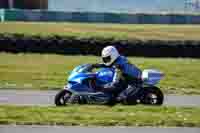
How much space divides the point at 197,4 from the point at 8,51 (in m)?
64.6

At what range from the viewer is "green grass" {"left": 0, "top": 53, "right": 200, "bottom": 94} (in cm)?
1939

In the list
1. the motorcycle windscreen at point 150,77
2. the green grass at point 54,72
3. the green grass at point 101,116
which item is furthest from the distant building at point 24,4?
the green grass at point 101,116

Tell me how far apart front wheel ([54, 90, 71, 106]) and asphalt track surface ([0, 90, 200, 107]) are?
0.56 m

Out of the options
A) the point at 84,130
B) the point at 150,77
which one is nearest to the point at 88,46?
the point at 150,77

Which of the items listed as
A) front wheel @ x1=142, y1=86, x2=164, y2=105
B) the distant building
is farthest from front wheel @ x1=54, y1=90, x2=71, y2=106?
the distant building

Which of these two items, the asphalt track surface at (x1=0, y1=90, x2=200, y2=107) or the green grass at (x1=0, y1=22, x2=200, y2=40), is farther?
the green grass at (x1=0, y1=22, x2=200, y2=40)

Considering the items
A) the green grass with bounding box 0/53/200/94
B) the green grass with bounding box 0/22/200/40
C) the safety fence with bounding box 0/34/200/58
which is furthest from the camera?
the green grass with bounding box 0/22/200/40

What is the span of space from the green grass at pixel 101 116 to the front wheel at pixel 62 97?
1.85 metres

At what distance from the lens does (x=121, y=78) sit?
45.6 feet

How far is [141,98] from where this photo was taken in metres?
13.8

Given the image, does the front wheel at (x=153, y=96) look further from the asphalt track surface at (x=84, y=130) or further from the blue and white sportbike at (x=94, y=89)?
the asphalt track surface at (x=84, y=130)

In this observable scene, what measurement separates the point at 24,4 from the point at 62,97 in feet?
222

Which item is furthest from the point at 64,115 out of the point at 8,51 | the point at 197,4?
the point at 197,4

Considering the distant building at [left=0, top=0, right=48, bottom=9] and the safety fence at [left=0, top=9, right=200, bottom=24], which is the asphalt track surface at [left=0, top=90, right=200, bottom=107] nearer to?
the safety fence at [left=0, top=9, right=200, bottom=24]
